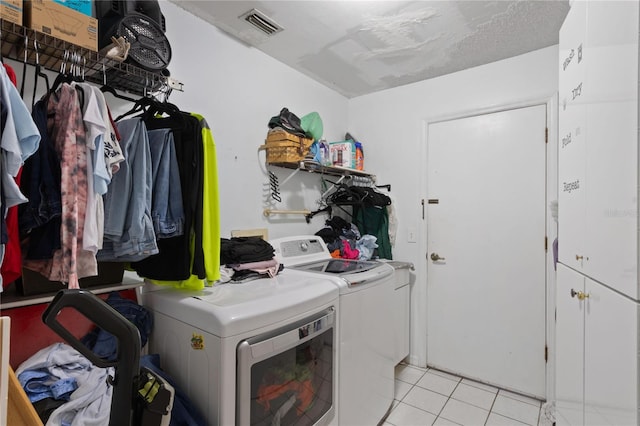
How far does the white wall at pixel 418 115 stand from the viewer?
2.31 metres

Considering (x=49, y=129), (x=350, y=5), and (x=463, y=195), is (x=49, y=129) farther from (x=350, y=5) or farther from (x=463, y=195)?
(x=463, y=195)

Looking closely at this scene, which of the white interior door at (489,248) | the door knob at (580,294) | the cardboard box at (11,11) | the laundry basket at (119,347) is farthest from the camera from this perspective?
the white interior door at (489,248)

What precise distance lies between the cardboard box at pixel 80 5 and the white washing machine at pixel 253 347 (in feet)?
3.78

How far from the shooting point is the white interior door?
2271 mm

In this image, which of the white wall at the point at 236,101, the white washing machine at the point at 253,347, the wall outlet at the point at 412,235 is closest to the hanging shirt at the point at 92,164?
the white washing machine at the point at 253,347

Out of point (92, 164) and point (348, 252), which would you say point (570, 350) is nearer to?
point (348, 252)

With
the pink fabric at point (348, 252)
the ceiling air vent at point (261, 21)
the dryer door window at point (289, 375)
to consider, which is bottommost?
the dryer door window at point (289, 375)

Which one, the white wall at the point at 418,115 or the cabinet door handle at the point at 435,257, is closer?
the white wall at the point at 418,115

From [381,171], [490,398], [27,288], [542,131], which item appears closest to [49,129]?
[27,288]

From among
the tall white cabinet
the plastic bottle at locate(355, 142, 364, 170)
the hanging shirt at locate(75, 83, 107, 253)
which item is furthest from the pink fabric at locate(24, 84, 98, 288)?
the plastic bottle at locate(355, 142, 364, 170)

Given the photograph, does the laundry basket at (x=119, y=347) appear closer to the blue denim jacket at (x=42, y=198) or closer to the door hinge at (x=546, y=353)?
the blue denim jacket at (x=42, y=198)

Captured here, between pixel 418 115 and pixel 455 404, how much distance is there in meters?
2.33

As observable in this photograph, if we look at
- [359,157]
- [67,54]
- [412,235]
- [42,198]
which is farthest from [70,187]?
[412,235]

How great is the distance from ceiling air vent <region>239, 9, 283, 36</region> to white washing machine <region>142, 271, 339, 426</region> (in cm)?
159
